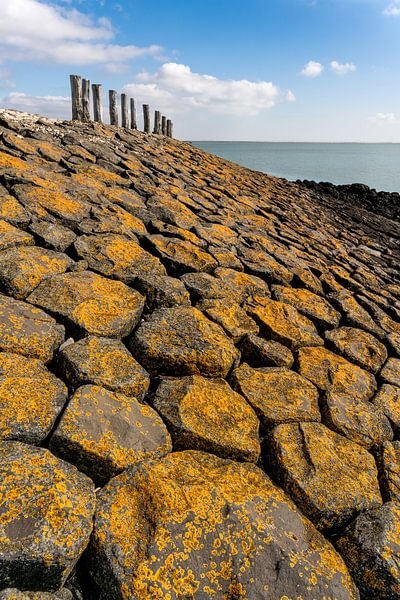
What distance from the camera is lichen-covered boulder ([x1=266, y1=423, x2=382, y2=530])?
6.77 ft

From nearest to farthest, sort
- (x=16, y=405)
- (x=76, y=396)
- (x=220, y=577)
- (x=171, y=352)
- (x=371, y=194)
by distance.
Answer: (x=220, y=577) < (x=16, y=405) < (x=76, y=396) < (x=171, y=352) < (x=371, y=194)

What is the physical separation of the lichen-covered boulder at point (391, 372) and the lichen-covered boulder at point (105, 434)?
2302mm

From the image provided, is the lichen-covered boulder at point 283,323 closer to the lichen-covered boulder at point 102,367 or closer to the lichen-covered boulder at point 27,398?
the lichen-covered boulder at point 102,367

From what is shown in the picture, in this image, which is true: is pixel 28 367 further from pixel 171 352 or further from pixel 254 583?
pixel 254 583

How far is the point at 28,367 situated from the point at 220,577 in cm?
148

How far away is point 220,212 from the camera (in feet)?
23.2

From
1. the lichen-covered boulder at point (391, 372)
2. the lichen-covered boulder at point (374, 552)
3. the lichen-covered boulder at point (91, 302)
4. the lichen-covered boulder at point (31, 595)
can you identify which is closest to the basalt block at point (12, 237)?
the lichen-covered boulder at point (91, 302)

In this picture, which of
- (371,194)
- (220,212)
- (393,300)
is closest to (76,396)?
(393,300)

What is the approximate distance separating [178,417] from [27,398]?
850mm

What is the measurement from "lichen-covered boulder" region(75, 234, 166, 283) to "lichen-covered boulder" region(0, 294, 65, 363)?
95 cm

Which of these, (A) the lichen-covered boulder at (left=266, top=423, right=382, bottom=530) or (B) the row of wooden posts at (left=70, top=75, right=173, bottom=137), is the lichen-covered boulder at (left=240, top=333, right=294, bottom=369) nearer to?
(A) the lichen-covered boulder at (left=266, top=423, right=382, bottom=530)

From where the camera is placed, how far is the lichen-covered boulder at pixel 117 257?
357 centimetres

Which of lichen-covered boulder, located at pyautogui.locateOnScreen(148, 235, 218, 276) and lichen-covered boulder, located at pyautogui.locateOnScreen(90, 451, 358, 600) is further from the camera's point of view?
lichen-covered boulder, located at pyautogui.locateOnScreen(148, 235, 218, 276)

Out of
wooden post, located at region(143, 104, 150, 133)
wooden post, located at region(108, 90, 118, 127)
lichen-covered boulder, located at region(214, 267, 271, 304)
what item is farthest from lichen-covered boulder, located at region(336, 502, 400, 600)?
wooden post, located at region(143, 104, 150, 133)
